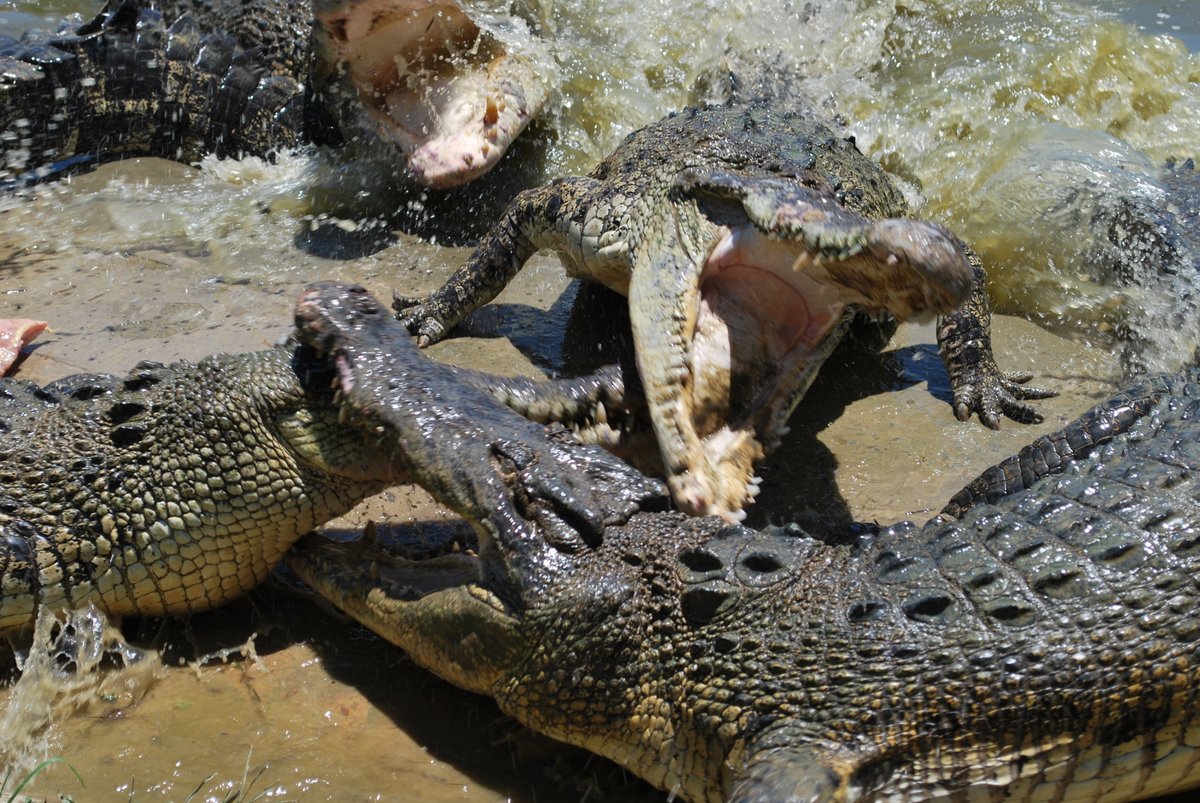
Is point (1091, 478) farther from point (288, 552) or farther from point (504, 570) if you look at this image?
point (288, 552)

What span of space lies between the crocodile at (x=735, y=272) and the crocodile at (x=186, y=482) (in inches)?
25.3

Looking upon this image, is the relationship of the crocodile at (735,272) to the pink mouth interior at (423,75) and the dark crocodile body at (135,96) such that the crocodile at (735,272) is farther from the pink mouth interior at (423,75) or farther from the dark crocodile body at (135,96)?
the dark crocodile body at (135,96)

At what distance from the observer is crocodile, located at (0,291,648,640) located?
302 cm

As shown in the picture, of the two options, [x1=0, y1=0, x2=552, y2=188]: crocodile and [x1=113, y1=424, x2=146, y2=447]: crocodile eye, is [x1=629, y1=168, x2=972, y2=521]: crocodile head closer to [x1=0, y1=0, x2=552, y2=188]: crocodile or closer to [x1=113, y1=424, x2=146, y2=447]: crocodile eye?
[x1=113, y1=424, x2=146, y2=447]: crocodile eye

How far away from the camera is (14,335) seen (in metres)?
4.63

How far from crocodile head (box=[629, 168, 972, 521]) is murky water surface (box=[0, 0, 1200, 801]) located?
551 millimetres

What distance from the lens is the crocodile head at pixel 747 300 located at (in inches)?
123

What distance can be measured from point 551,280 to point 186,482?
2.81 metres

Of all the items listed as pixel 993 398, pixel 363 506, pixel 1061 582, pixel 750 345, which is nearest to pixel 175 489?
pixel 363 506

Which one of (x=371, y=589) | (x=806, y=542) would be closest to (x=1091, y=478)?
(x=806, y=542)

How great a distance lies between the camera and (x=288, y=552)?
319 centimetres

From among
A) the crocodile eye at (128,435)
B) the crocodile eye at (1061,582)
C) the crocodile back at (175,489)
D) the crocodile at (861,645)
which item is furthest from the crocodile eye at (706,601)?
the crocodile eye at (128,435)

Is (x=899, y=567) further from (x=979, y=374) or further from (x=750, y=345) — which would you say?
(x=979, y=374)

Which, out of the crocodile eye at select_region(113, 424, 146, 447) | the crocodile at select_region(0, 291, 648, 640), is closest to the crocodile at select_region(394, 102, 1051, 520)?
the crocodile at select_region(0, 291, 648, 640)
